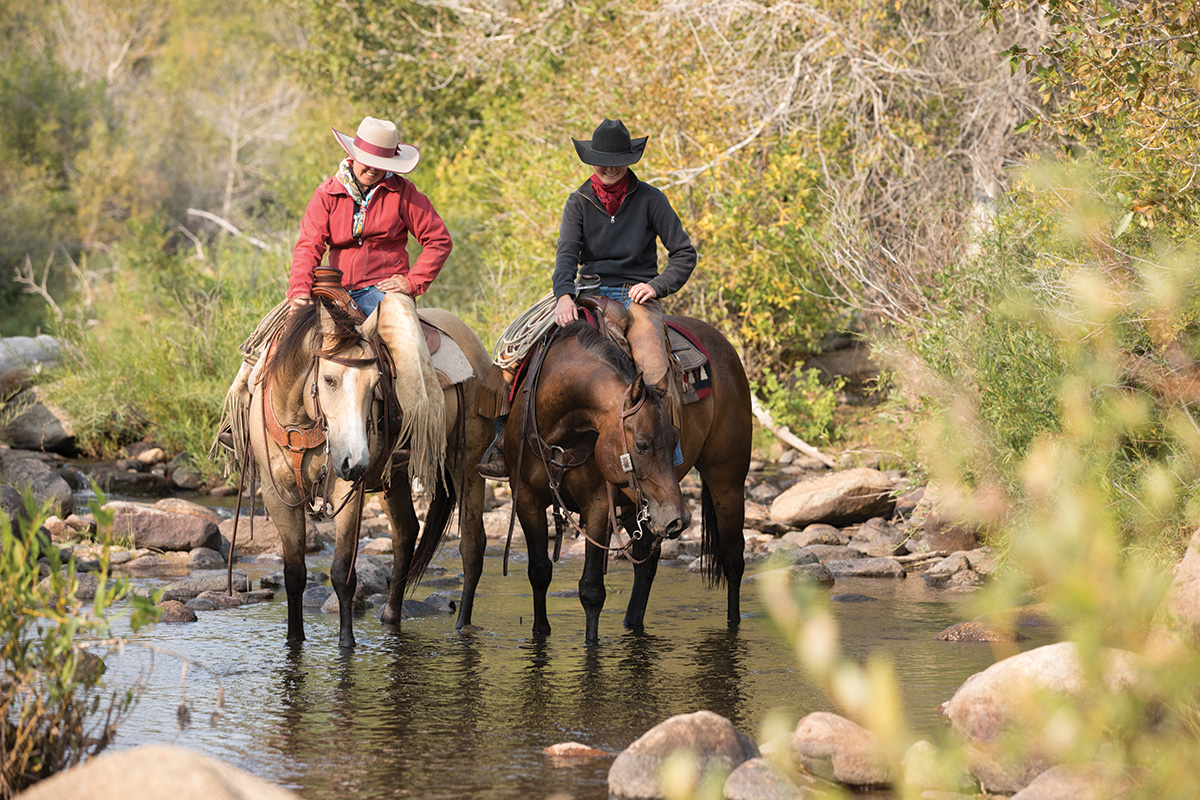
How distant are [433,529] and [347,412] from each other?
1.81m

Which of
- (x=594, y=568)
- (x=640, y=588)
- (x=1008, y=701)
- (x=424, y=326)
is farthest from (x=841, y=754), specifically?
(x=424, y=326)

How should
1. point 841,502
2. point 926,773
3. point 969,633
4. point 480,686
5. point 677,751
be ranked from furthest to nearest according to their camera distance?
point 841,502 < point 969,633 < point 480,686 < point 677,751 < point 926,773

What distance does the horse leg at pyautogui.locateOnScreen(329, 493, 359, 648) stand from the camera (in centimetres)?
721

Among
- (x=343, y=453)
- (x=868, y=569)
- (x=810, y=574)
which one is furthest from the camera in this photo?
(x=868, y=569)

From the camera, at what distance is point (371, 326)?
23.1 ft

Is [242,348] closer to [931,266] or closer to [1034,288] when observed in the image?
[1034,288]

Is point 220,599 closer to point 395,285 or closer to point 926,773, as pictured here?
point 395,285

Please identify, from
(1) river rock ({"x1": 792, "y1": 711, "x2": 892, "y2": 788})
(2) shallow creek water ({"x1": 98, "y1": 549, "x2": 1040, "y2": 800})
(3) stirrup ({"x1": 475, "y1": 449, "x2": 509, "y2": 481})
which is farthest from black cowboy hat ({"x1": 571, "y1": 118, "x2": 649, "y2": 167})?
(1) river rock ({"x1": 792, "y1": 711, "x2": 892, "y2": 788})

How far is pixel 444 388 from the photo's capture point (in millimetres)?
7867

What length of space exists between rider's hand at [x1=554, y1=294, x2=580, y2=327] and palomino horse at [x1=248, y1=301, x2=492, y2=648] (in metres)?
0.95

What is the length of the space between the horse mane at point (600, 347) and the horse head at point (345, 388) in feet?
3.94

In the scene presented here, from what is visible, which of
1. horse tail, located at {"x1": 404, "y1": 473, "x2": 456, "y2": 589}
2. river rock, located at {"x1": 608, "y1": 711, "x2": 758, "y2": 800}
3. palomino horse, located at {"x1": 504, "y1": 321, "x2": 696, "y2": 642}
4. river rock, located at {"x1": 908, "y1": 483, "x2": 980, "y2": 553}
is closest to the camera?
river rock, located at {"x1": 608, "y1": 711, "x2": 758, "y2": 800}

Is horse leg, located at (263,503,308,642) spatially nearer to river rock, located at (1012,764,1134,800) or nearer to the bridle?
the bridle

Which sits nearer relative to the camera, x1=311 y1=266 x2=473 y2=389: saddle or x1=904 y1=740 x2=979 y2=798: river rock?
x1=904 y1=740 x2=979 y2=798: river rock
